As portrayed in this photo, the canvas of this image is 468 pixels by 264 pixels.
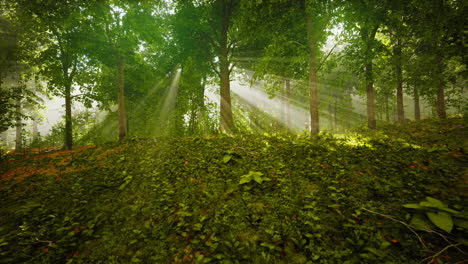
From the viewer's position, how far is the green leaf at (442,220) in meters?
2.32

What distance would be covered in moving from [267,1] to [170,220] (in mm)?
9939

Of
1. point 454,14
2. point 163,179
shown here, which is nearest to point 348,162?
point 163,179

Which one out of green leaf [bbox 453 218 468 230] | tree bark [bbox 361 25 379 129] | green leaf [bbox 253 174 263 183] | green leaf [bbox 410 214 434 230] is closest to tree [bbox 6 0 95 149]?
green leaf [bbox 253 174 263 183]

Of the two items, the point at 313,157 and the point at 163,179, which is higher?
the point at 313,157

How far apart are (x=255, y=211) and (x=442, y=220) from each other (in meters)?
2.73

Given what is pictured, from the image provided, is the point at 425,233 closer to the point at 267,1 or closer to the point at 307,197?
the point at 307,197

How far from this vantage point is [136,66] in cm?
1274

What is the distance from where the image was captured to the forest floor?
8.36 feet

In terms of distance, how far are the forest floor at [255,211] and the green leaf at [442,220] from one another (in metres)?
0.02

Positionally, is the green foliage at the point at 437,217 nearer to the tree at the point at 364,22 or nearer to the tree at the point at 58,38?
the tree at the point at 364,22

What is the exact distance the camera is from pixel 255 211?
3.38m

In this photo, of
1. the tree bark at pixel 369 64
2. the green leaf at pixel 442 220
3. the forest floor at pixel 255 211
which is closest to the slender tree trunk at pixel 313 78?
the forest floor at pixel 255 211

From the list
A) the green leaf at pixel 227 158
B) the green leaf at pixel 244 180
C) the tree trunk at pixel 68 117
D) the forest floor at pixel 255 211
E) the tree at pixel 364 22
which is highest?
the tree at pixel 364 22

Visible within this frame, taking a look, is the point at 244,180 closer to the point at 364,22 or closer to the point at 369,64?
the point at 364,22
